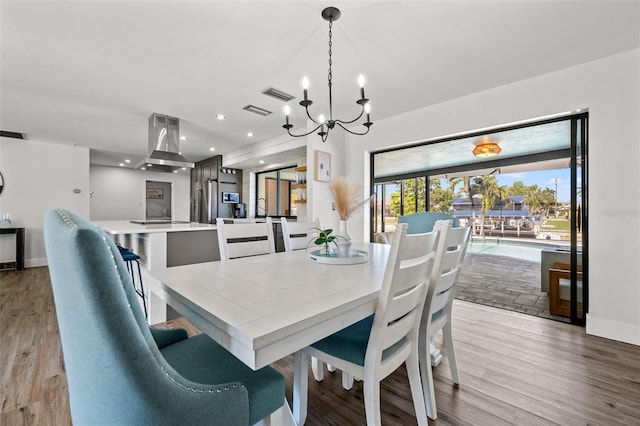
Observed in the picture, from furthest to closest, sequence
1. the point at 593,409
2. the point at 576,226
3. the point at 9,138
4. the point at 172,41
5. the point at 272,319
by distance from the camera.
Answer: the point at 9,138 → the point at 576,226 → the point at 172,41 → the point at 593,409 → the point at 272,319

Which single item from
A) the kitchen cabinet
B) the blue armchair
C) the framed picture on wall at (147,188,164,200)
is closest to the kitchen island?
the blue armchair

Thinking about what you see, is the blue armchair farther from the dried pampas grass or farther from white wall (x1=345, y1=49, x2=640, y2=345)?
white wall (x1=345, y1=49, x2=640, y2=345)

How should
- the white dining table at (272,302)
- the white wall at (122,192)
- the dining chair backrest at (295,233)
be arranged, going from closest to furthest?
the white dining table at (272,302), the dining chair backrest at (295,233), the white wall at (122,192)

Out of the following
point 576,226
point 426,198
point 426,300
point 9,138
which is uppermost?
point 9,138

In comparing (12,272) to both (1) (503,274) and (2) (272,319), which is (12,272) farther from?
(1) (503,274)

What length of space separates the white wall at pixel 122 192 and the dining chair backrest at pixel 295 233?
7.40 m

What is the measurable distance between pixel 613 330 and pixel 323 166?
3403 mm

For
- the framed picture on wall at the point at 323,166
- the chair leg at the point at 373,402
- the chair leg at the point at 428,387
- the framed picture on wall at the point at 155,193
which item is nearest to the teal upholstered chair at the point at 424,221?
the chair leg at the point at 428,387

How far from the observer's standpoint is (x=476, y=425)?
1.38m

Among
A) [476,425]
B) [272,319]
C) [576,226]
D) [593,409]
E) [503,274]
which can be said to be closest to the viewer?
[272,319]

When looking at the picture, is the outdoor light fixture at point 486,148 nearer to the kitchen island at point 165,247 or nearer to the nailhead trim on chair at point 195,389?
the kitchen island at point 165,247

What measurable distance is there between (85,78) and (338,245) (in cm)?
302

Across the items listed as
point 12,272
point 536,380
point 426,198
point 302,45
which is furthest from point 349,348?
point 12,272

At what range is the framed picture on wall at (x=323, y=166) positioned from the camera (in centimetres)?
402
